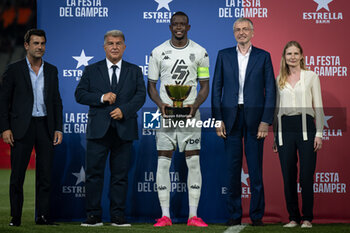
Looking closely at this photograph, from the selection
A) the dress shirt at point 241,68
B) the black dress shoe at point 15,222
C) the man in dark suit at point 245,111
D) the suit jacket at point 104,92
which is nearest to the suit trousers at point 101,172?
the suit jacket at point 104,92

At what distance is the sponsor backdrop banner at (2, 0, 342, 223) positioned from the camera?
634cm

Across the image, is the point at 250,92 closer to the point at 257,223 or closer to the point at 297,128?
the point at 297,128

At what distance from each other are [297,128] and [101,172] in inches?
79.8

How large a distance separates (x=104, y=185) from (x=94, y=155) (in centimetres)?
78

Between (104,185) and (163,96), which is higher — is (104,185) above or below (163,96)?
below

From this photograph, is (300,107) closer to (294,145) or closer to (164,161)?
(294,145)

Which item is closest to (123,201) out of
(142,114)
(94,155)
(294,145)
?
(94,155)

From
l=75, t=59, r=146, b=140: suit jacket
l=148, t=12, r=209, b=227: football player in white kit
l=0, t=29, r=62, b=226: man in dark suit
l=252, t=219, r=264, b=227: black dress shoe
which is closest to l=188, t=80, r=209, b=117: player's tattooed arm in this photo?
l=148, t=12, r=209, b=227: football player in white kit

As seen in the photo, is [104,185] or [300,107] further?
[104,185]

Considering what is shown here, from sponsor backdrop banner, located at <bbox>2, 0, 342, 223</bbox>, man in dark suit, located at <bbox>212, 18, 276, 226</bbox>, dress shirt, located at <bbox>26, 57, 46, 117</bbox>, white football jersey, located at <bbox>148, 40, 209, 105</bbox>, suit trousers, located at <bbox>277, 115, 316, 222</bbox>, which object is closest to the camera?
suit trousers, located at <bbox>277, 115, 316, 222</bbox>

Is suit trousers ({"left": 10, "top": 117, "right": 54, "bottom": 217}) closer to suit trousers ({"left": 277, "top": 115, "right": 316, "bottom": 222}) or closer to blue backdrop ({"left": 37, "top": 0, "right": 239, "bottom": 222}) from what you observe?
blue backdrop ({"left": 37, "top": 0, "right": 239, "bottom": 222})

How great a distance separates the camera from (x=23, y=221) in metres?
6.07

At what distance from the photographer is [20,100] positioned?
5652 mm

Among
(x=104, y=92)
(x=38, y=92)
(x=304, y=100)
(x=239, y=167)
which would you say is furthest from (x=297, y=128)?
(x=38, y=92)
